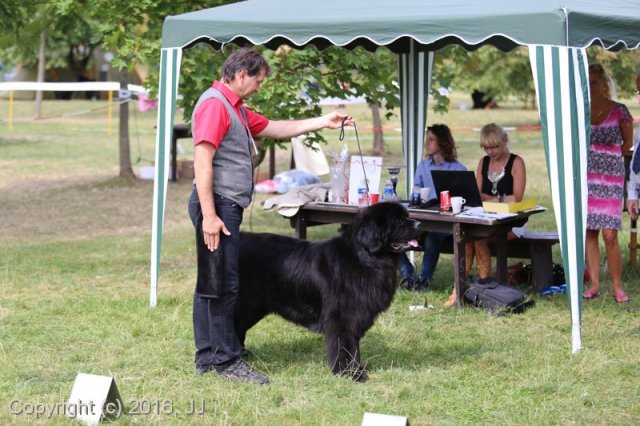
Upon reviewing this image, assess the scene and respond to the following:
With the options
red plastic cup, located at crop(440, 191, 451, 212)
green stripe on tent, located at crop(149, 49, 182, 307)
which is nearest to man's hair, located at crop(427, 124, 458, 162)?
red plastic cup, located at crop(440, 191, 451, 212)

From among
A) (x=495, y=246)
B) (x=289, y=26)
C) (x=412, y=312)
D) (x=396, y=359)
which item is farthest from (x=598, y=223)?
(x=289, y=26)

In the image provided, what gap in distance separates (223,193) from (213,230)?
8.9 inches

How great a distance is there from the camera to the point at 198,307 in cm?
517

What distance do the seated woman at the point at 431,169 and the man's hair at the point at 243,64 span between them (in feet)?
9.60

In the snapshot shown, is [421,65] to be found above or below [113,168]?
above

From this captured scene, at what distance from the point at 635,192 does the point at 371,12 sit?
263cm

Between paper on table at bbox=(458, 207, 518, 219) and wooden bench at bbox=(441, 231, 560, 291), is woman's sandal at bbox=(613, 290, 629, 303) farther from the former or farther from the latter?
paper on table at bbox=(458, 207, 518, 219)

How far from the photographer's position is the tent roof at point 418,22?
5.57 metres

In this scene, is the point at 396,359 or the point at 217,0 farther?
the point at 217,0

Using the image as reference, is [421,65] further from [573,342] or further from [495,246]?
[573,342]

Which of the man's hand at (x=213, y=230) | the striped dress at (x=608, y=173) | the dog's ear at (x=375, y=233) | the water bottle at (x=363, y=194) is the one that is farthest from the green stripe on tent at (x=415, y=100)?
the man's hand at (x=213, y=230)

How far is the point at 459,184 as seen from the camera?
717cm

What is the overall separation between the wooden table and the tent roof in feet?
4.39

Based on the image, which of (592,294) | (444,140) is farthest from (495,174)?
(592,294)
